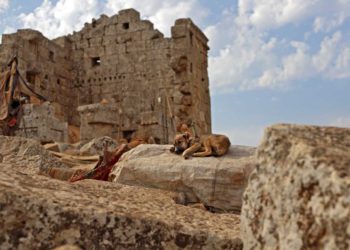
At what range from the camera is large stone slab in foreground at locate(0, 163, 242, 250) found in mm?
1636

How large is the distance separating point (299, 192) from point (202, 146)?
4.36 m

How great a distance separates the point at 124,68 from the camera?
861 inches

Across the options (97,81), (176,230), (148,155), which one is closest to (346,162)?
(176,230)

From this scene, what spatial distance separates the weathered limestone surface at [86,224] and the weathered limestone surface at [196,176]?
101 inches

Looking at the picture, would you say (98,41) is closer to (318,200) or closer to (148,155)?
(148,155)

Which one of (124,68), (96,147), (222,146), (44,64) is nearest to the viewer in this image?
(222,146)

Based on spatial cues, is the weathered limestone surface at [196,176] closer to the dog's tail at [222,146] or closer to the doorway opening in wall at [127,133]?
the dog's tail at [222,146]

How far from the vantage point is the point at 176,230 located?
73.5 inches

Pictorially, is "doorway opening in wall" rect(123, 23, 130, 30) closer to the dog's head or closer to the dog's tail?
the dog's head

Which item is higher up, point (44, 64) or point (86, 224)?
point (44, 64)

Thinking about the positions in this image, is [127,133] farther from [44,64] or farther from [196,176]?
[196,176]

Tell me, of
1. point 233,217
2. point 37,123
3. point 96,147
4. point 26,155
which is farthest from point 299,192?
point 37,123

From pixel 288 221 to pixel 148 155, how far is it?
4202 millimetres

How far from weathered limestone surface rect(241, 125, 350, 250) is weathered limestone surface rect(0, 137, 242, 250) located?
41 centimetres
